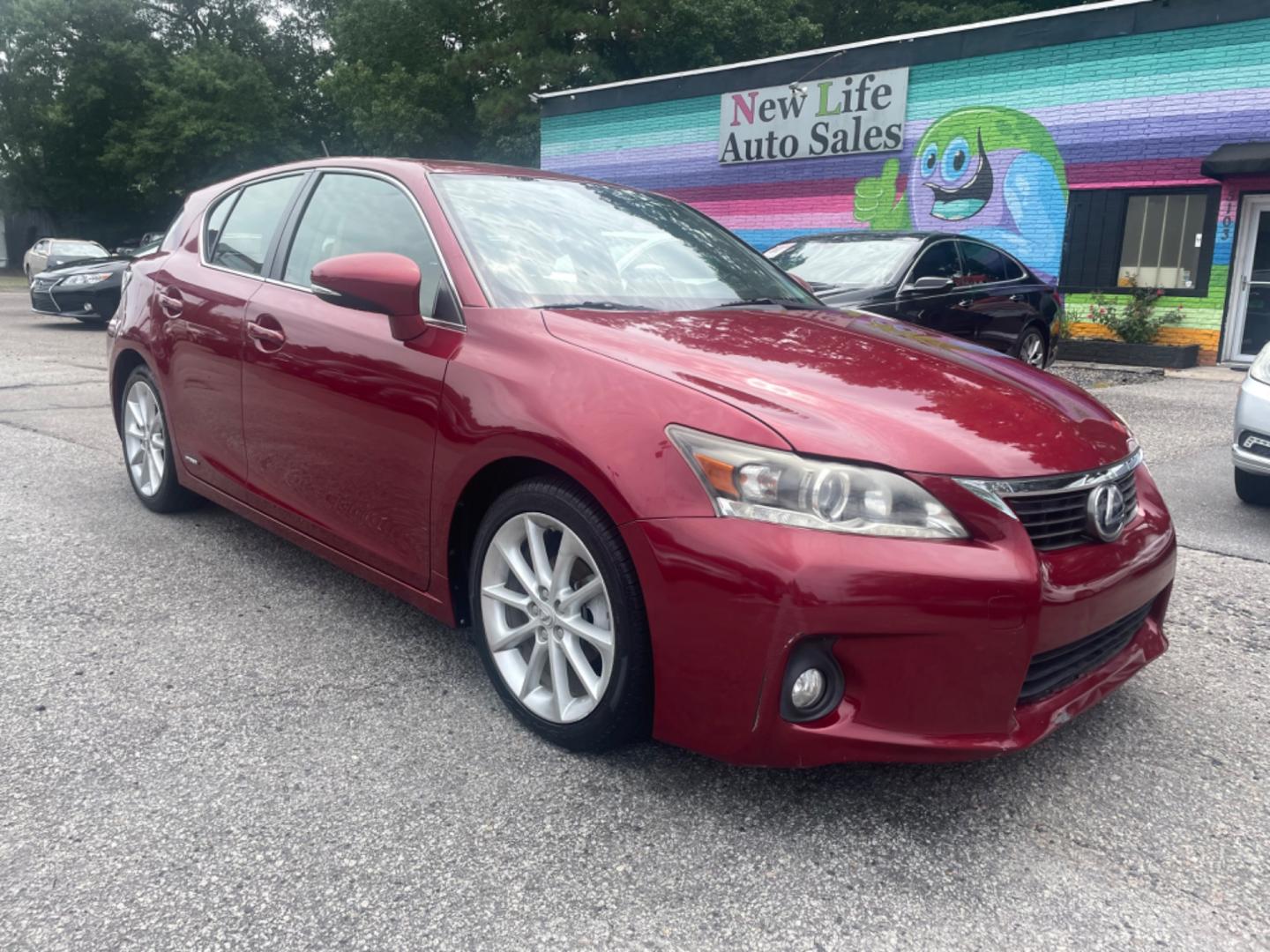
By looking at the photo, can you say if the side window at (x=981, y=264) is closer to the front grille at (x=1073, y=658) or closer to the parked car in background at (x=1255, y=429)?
the parked car in background at (x=1255, y=429)

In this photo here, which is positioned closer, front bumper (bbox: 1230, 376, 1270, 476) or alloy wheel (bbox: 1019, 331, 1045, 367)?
front bumper (bbox: 1230, 376, 1270, 476)

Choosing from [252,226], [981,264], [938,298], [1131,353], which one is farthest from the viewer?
[1131,353]

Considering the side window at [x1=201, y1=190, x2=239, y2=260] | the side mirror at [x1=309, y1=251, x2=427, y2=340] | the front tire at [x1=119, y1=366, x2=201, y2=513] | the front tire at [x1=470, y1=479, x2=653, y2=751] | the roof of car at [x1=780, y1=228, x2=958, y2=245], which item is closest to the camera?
the front tire at [x1=470, y1=479, x2=653, y2=751]

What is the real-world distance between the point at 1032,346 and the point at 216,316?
26.7 ft

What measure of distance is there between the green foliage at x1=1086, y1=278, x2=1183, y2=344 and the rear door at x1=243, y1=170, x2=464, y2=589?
40.0ft

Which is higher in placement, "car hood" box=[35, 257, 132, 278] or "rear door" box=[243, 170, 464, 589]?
"car hood" box=[35, 257, 132, 278]

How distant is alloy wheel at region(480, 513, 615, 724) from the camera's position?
8.06ft

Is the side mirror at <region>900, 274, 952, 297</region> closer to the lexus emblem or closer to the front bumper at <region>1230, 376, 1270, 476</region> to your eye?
the front bumper at <region>1230, 376, 1270, 476</region>

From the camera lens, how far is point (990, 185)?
1488 centimetres

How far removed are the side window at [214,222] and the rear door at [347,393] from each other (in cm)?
74

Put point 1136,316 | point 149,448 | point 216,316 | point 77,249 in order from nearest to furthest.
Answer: point 216,316 < point 149,448 < point 1136,316 < point 77,249

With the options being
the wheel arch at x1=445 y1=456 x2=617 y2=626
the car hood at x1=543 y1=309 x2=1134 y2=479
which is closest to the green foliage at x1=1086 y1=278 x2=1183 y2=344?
the car hood at x1=543 y1=309 x2=1134 y2=479

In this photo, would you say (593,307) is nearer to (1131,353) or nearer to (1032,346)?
(1032,346)

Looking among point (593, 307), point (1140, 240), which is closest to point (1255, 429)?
point (593, 307)
